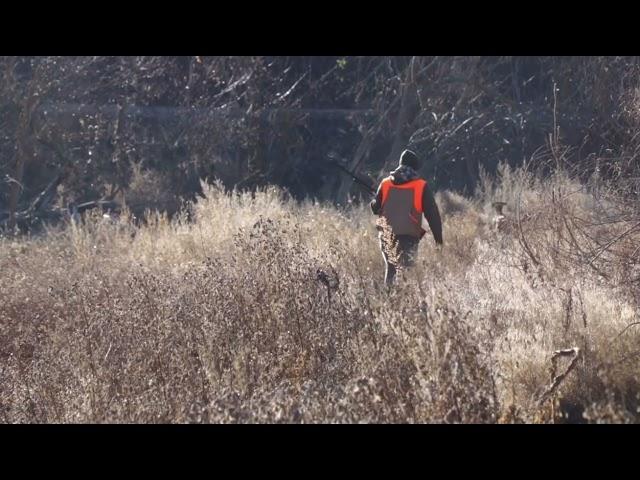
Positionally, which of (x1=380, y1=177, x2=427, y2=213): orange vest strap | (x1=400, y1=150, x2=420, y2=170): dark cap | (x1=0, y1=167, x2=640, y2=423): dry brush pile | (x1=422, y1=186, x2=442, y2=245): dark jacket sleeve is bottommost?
(x1=0, y1=167, x2=640, y2=423): dry brush pile

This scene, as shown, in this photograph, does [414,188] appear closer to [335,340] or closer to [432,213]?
[432,213]

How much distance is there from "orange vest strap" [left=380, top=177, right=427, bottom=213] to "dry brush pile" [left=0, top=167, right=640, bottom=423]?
75cm

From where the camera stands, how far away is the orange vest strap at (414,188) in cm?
995

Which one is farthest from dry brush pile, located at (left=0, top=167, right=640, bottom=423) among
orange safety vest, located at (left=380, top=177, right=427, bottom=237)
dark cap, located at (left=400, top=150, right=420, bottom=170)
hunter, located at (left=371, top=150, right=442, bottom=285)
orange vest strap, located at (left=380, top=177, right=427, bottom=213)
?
dark cap, located at (left=400, top=150, right=420, bottom=170)

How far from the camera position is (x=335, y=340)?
681cm

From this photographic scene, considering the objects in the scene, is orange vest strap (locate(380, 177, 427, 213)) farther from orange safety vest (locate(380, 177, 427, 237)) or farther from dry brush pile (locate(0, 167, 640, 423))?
dry brush pile (locate(0, 167, 640, 423))

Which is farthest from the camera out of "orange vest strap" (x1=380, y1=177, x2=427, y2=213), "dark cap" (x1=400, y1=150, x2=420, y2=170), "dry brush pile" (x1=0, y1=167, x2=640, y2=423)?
"dark cap" (x1=400, y1=150, x2=420, y2=170)

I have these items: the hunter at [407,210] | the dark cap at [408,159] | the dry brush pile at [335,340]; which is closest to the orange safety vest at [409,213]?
the hunter at [407,210]

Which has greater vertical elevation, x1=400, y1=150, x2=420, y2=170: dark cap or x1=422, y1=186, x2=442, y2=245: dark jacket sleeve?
x1=400, y1=150, x2=420, y2=170: dark cap

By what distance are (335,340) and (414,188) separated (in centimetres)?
355

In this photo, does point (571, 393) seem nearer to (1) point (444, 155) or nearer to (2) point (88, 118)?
(1) point (444, 155)

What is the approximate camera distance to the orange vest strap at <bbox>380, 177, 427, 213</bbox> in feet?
32.7

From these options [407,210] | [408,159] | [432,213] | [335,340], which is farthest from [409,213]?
[335,340]

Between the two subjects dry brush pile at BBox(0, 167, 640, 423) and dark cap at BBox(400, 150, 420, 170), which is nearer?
dry brush pile at BBox(0, 167, 640, 423)
